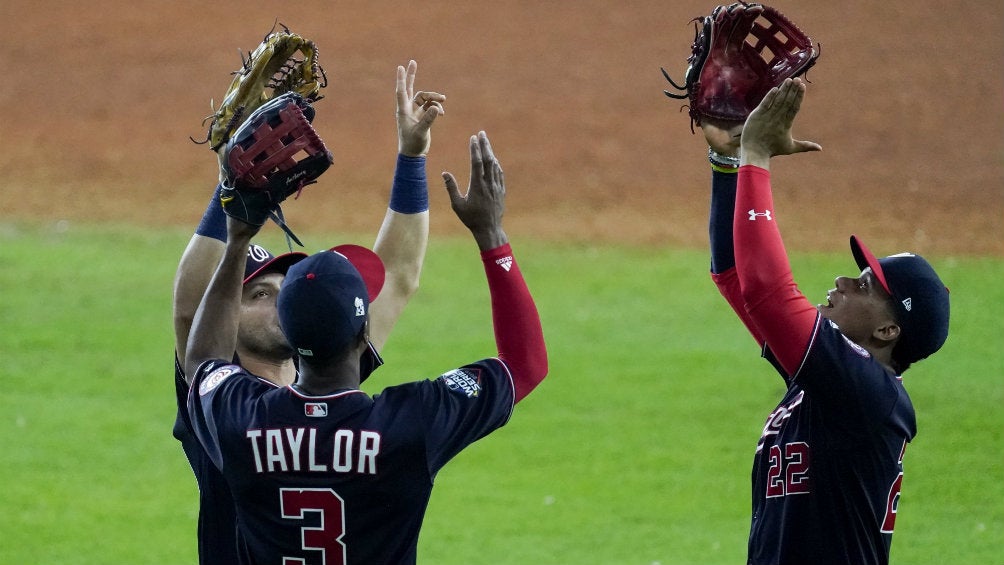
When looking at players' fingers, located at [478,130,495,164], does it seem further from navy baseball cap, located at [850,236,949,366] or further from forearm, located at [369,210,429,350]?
navy baseball cap, located at [850,236,949,366]

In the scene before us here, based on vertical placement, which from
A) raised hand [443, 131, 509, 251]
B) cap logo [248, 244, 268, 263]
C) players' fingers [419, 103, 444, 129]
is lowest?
cap logo [248, 244, 268, 263]

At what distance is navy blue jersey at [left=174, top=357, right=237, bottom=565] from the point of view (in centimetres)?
341

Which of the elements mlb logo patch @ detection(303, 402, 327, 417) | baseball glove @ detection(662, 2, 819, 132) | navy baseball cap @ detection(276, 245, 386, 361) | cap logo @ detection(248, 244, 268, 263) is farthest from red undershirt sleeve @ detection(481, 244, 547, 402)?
cap logo @ detection(248, 244, 268, 263)

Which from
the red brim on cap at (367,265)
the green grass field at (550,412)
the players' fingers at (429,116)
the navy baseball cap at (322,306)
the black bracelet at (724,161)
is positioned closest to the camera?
the navy baseball cap at (322,306)

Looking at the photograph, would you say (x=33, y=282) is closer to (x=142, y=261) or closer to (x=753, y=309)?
(x=142, y=261)

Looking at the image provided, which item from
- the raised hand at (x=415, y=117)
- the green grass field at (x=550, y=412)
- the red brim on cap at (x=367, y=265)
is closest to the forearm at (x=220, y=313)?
the red brim on cap at (x=367, y=265)

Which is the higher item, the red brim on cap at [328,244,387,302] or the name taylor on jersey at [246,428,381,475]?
the red brim on cap at [328,244,387,302]

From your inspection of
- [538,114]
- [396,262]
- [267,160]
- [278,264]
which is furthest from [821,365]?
[538,114]

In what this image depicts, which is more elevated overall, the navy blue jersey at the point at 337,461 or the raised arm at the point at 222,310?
the raised arm at the point at 222,310

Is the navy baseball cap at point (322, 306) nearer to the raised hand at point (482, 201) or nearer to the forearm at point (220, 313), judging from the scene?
the forearm at point (220, 313)

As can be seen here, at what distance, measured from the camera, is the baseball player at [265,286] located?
11.2ft

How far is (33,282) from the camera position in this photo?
38.3ft

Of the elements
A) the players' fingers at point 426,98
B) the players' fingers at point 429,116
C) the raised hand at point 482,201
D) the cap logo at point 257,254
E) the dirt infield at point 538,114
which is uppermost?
the dirt infield at point 538,114

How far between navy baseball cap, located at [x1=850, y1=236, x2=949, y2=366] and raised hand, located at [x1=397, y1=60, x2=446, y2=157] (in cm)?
119
